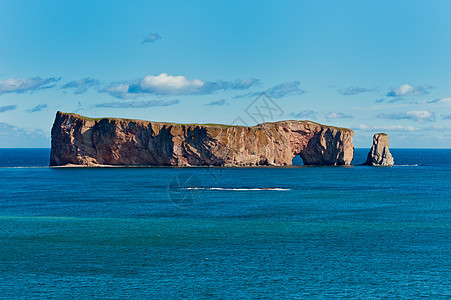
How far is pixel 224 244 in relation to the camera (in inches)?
2350

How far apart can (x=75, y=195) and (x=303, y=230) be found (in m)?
57.8

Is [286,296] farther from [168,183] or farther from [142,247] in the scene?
[168,183]

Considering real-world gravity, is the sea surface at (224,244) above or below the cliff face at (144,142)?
below

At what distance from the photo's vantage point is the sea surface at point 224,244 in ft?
142

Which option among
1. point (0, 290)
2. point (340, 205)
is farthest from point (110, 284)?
point (340, 205)

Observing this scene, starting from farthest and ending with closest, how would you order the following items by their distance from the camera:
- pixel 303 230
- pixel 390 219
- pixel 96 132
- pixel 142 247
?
pixel 96 132
pixel 390 219
pixel 303 230
pixel 142 247

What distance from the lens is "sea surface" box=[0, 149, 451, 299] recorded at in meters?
43.2

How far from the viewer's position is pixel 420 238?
208ft

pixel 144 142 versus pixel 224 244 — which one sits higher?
pixel 144 142

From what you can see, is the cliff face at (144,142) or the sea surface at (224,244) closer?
the sea surface at (224,244)

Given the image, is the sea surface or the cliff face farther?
the cliff face

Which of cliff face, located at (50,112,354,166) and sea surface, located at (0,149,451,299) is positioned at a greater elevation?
cliff face, located at (50,112,354,166)

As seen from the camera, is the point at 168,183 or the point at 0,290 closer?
the point at 0,290

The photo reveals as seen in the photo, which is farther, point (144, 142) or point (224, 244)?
point (144, 142)
